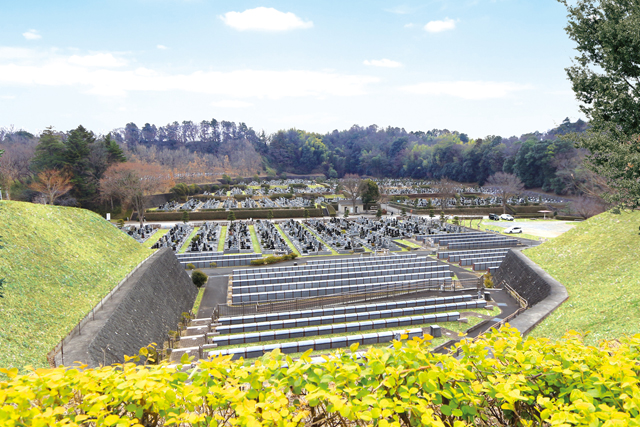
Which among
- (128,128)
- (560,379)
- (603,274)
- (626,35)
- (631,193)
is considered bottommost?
(603,274)

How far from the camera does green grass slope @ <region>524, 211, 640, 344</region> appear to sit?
41.1 feet

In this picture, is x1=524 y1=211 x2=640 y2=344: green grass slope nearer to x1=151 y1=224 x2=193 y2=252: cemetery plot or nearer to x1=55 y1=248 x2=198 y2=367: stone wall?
x1=55 y1=248 x2=198 y2=367: stone wall

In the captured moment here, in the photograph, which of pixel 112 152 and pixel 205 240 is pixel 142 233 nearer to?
pixel 205 240

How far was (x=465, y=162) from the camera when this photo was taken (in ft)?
329

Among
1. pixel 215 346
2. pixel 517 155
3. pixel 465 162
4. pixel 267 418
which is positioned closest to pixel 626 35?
pixel 267 418

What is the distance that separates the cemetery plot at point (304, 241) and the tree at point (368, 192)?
20.0 m

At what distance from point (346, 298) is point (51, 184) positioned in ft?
154

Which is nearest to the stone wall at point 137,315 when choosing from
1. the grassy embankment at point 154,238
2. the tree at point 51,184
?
the grassy embankment at point 154,238

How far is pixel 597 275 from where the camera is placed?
A: 1773cm

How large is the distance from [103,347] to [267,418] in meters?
11.5

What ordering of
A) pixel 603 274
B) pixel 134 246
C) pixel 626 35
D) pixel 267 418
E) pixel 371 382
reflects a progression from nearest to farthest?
pixel 267 418
pixel 371 382
pixel 626 35
pixel 603 274
pixel 134 246

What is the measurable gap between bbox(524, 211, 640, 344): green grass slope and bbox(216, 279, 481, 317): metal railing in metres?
5.57

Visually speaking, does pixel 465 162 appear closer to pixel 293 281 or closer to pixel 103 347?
pixel 293 281

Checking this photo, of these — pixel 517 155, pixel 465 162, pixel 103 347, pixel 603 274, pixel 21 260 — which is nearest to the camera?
pixel 103 347
